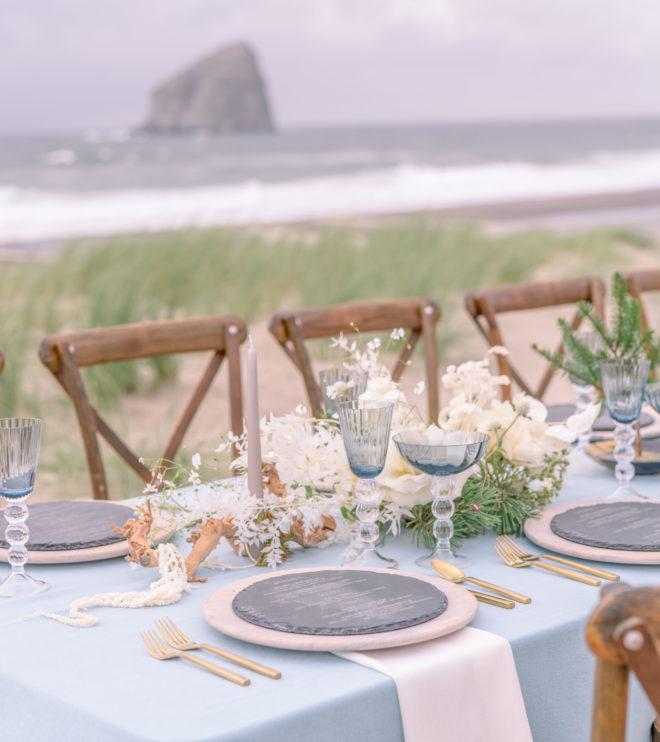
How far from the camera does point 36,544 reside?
1.54m

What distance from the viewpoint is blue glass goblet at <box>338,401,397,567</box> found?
137cm

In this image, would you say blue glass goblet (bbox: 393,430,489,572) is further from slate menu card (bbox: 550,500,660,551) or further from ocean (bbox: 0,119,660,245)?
ocean (bbox: 0,119,660,245)

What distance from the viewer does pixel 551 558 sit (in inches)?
57.6

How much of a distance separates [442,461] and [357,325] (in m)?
1.42

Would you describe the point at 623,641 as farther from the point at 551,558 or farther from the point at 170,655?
the point at 551,558

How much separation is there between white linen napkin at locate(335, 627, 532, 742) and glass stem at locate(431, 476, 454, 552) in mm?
266

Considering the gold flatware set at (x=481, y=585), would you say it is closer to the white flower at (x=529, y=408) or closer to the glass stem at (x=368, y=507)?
the glass stem at (x=368, y=507)

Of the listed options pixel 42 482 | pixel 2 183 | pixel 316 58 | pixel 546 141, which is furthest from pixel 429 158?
pixel 42 482

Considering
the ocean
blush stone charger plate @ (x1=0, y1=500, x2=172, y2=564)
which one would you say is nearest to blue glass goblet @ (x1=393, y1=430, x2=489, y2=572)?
blush stone charger plate @ (x1=0, y1=500, x2=172, y2=564)

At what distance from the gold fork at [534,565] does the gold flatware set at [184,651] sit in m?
0.46

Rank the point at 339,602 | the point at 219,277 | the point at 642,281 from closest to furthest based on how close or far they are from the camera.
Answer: the point at 339,602
the point at 642,281
the point at 219,277

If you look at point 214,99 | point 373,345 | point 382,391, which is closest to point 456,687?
point 382,391

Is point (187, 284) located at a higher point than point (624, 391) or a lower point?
higher

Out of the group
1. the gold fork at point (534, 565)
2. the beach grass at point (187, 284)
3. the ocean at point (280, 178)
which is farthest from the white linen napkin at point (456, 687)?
the ocean at point (280, 178)
